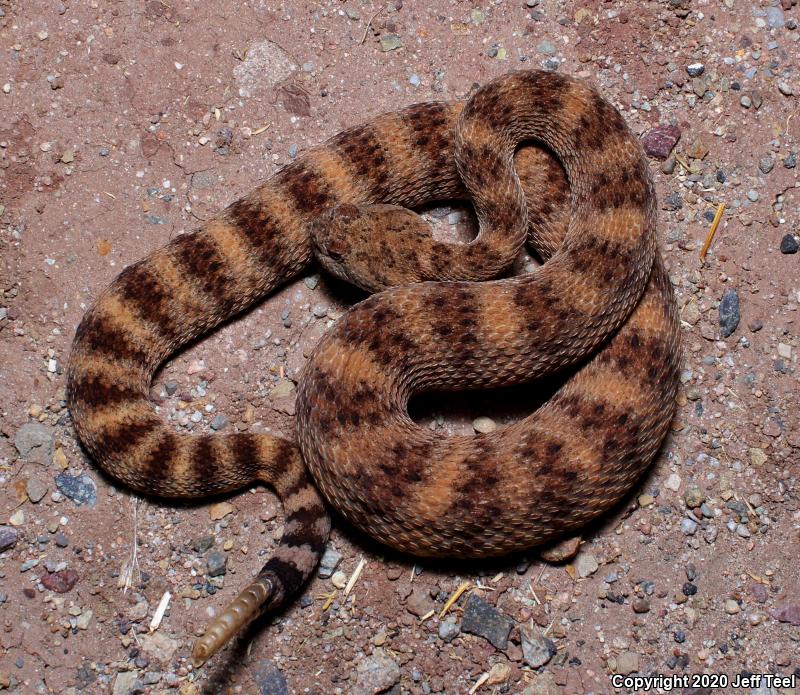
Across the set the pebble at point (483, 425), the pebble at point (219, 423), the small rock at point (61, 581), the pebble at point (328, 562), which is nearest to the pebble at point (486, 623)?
the pebble at point (328, 562)

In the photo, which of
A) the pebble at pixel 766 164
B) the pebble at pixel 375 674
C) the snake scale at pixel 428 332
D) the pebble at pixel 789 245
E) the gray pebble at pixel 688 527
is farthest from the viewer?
the pebble at pixel 766 164

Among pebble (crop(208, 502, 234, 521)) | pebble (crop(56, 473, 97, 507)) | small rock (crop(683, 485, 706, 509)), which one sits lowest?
small rock (crop(683, 485, 706, 509))

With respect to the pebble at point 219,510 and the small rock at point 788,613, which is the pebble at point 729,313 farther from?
the pebble at point 219,510

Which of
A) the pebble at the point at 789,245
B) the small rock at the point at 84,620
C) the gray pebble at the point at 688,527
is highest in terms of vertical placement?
the small rock at the point at 84,620

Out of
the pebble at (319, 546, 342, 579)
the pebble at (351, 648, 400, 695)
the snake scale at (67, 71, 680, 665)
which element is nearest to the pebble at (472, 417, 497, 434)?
the snake scale at (67, 71, 680, 665)

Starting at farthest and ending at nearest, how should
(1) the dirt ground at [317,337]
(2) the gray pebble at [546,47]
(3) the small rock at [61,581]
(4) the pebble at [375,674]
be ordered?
(2) the gray pebble at [546,47], (3) the small rock at [61,581], (1) the dirt ground at [317,337], (4) the pebble at [375,674]

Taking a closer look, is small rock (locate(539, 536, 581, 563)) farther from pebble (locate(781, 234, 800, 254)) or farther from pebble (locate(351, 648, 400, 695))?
pebble (locate(781, 234, 800, 254))
